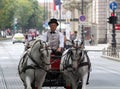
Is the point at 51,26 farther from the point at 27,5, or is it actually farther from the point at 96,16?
the point at 27,5

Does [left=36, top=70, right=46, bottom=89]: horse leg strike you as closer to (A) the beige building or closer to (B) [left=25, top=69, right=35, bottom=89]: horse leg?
(B) [left=25, top=69, right=35, bottom=89]: horse leg

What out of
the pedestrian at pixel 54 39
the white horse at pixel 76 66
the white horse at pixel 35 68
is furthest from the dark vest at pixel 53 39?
the white horse at pixel 35 68

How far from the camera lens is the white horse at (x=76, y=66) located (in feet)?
47.6

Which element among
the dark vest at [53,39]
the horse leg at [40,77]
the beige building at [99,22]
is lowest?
the beige building at [99,22]

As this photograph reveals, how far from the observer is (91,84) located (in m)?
23.3

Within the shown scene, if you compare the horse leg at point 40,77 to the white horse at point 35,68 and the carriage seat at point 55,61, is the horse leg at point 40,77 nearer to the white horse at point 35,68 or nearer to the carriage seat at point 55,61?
the white horse at point 35,68

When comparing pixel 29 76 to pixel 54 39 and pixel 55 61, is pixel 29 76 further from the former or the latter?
pixel 55 61

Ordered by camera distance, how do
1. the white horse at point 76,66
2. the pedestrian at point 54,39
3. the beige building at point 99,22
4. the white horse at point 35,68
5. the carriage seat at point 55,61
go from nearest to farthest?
the white horse at point 35,68, the white horse at point 76,66, the pedestrian at point 54,39, the carriage seat at point 55,61, the beige building at point 99,22

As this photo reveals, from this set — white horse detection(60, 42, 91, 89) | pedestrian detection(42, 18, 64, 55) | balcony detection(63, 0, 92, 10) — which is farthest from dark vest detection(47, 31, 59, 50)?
A: balcony detection(63, 0, 92, 10)

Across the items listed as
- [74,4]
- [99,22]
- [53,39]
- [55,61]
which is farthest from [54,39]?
[74,4]

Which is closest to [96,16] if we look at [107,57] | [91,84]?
[107,57]

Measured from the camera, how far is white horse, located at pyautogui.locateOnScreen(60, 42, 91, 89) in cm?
1452

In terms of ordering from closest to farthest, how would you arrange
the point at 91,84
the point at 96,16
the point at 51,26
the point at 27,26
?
1. the point at 51,26
2. the point at 91,84
3. the point at 96,16
4. the point at 27,26

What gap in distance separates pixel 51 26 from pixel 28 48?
3.70 ft
